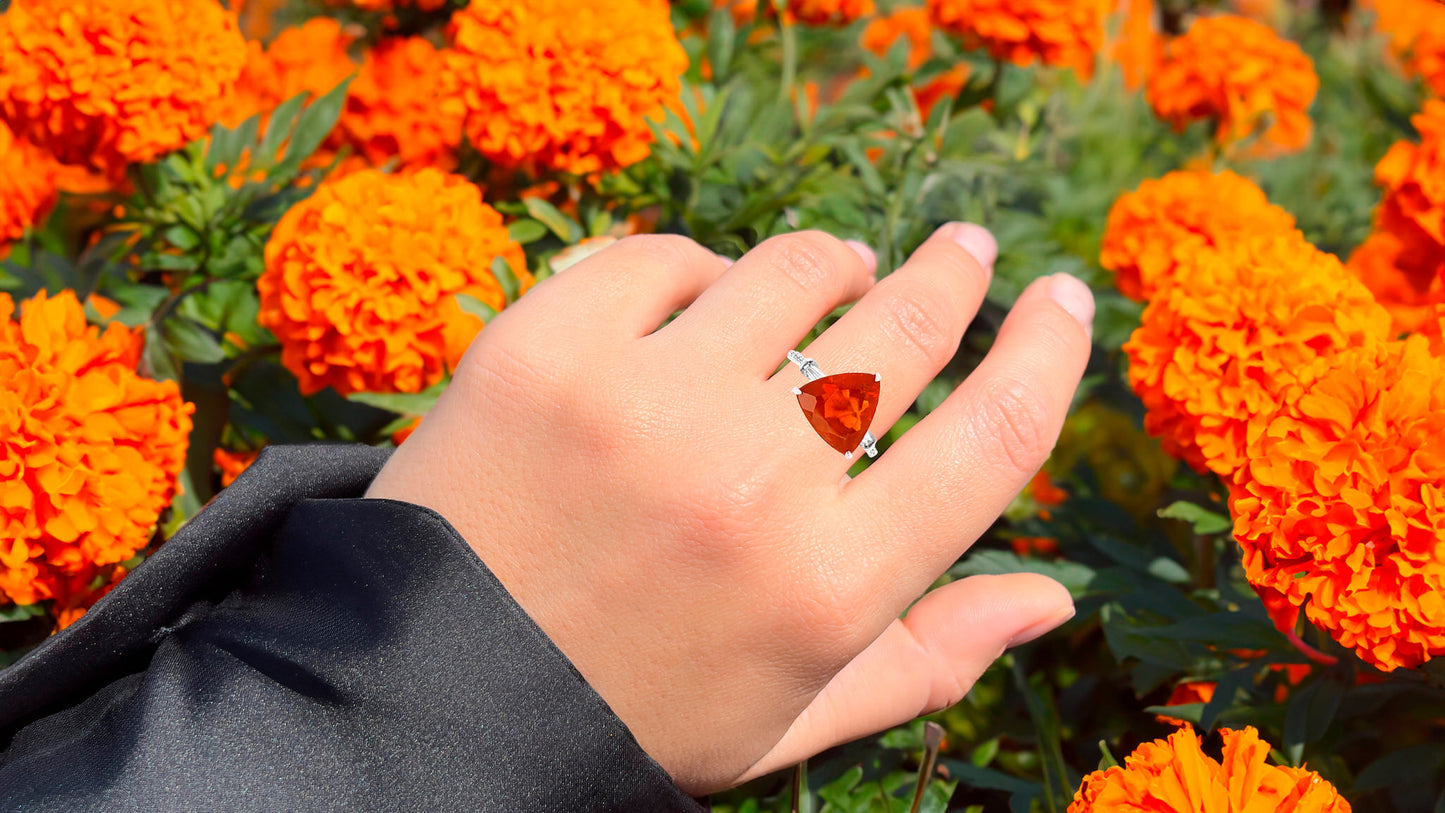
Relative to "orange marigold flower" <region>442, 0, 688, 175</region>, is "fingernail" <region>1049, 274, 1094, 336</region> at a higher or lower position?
lower

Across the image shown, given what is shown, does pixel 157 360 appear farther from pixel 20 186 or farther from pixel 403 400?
pixel 20 186

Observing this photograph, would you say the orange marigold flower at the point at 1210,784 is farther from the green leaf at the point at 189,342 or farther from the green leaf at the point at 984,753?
the green leaf at the point at 189,342

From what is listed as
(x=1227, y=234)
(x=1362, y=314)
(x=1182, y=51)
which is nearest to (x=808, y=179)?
(x=1227, y=234)

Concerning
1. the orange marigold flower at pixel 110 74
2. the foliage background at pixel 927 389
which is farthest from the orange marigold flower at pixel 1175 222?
the orange marigold flower at pixel 110 74

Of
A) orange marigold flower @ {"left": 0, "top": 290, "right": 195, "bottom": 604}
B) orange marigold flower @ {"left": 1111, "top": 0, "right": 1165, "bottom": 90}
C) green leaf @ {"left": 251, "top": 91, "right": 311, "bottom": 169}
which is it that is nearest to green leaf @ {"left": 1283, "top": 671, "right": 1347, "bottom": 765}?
orange marigold flower @ {"left": 0, "top": 290, "right": 195, "bottom": 604}

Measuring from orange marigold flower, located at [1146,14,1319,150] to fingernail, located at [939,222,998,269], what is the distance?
1338 mm

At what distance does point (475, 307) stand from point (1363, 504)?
41.2 inches

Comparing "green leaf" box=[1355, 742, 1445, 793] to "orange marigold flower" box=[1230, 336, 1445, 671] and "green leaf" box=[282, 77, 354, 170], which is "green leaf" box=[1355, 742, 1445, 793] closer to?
"orange marigold flower" box=[1230, 336, 1445, 671]

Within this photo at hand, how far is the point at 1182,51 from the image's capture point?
7.56 ft

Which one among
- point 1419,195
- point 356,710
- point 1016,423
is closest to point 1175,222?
point 1419,195

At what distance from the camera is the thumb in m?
1.01

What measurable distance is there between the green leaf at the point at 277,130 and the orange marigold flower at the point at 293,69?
1.02ft

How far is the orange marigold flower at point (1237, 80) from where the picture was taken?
2.20 metres

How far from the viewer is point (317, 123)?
171 cm
